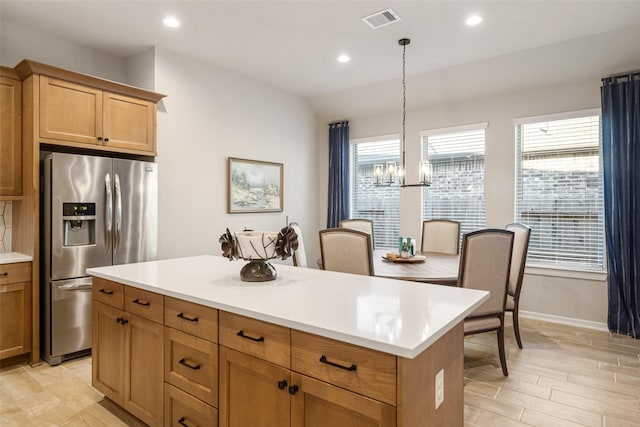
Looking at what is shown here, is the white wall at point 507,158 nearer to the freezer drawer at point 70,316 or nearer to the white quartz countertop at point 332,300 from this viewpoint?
the white quartz countertop at point 332,300

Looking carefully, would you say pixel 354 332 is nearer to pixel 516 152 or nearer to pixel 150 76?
pixel 150 76

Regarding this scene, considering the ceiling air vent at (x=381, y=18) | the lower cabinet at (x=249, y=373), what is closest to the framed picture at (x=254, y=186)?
the ceiling air vent at (x=381, y=18)

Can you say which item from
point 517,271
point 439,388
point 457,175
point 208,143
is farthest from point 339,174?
point 439,388

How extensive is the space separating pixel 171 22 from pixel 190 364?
3080mm

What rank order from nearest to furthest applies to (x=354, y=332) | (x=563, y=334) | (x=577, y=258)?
(x=354, y=332) < (x=563, y=334) < (x=577, y=258)

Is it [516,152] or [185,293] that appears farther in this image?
[516,152]

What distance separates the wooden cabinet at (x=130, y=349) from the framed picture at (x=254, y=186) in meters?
2.50

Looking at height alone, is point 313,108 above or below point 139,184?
above

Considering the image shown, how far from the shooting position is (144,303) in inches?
78.7

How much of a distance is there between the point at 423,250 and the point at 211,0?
Result: 3.46 metres

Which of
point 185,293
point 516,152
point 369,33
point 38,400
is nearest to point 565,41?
point 516,152

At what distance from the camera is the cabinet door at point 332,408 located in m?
1.17

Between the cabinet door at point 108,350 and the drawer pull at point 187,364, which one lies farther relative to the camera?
the cabinet door at point 108,350

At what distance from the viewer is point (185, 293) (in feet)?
5.78
